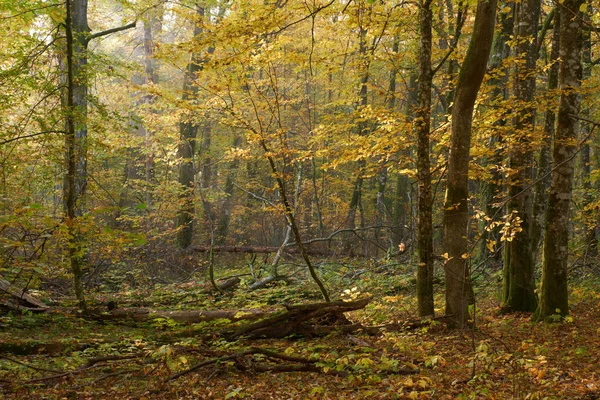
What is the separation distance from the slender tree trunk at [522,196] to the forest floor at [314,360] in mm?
477

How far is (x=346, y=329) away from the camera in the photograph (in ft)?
23.6

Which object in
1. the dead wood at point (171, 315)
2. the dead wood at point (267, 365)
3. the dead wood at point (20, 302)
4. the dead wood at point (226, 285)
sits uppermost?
the dead wood at point (20, 302)

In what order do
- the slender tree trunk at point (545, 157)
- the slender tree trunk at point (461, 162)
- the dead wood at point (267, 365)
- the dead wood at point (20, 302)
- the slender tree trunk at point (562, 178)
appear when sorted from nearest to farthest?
the dead wood at point (267, 365) < the slender tree trunk at point (461, 162) < the slender tree trunk at point (562, 178) < the dead wood at point (20, 302) < the slender tree trunk at point (545, 157)

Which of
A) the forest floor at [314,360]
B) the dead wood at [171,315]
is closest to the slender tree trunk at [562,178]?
the forest floor at [314,360]

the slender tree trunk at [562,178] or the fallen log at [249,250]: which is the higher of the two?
the slender tree trunk at [562,178]

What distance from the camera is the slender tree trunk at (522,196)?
8.25 meters

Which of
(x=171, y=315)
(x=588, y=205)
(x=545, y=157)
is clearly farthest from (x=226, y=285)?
(x=588, y=205)

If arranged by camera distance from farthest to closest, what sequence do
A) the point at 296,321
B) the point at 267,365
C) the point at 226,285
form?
1. the point at 226,285
2. the point at 296,321
3. the point at 267,365

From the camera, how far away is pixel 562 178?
7.07 m

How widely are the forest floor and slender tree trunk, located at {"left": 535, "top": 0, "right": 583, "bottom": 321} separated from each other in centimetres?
48

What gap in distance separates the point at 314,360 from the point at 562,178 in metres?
4.68

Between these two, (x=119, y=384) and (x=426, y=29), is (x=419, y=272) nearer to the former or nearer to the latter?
(x=426, y=29)

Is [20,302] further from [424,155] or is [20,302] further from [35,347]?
[424,155]

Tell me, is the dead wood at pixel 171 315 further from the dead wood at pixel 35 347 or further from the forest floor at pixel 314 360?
the dead wood at pixel 35 347
